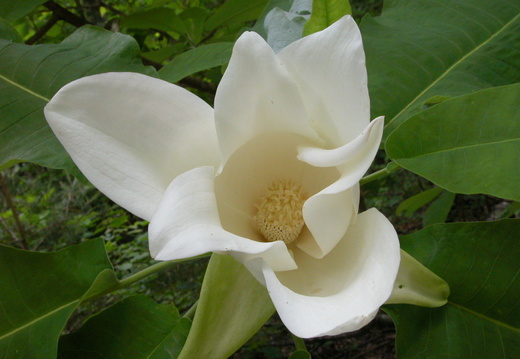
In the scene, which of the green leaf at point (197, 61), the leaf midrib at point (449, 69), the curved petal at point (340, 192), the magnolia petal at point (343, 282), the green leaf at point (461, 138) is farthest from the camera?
the green leaf at point (197, 61)

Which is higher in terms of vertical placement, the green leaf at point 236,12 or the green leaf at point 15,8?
the green leaf at point 15,8

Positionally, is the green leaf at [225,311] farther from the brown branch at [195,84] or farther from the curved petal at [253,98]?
the brown branch at [195,84]

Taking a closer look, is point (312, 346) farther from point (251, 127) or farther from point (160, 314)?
point (251, 127)

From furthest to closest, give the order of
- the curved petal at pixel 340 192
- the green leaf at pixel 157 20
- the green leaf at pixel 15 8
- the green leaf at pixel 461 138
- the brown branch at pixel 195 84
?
the green leaf at pixel 157 20, the brown branch at pixel 195 84, the green leaf at pixel 15 8, the green leaf at pixel 461 138, the curved petal at pixel 340 192

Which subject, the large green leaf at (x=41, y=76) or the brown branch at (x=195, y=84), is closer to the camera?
the large green leaf at (x=41, y=76)

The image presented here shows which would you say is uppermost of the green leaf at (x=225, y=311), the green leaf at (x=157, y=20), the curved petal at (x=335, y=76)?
the curved petal at (x=335, y=76)

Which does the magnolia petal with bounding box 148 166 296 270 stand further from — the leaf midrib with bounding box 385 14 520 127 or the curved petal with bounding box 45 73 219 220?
the leaf midrib with bounding box 385 14 520 127

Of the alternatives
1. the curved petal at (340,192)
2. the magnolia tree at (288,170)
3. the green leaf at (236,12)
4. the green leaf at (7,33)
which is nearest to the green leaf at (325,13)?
the magnolia tree at (288,170)
